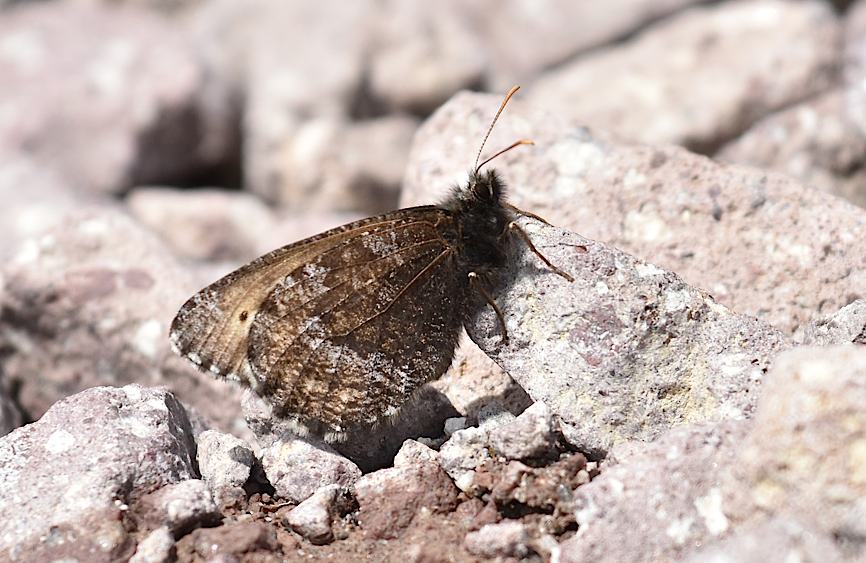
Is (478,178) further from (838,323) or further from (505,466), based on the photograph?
(838,323)

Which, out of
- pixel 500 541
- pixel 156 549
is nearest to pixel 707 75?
pixel 500 541

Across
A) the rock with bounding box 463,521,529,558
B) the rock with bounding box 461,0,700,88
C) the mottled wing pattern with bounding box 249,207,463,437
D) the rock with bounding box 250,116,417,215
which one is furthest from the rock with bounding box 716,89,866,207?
the rock with bounding box 463,521,529,558

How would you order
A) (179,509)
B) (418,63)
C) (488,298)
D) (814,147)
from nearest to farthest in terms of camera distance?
(179,509) → (488,298) → (814,147) → (418,63)

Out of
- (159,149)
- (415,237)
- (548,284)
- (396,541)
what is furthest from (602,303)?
(159,149)

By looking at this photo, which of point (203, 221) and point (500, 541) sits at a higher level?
point (203, 221)

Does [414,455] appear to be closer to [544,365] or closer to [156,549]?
[544,365]

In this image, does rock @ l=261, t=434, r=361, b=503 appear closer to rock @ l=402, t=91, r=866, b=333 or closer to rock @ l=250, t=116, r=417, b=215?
rock @ l=402, t=91, r=866, b=333

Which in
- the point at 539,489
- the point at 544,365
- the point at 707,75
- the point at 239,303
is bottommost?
the point at 539,489
